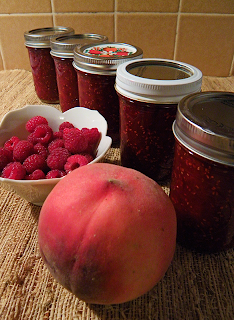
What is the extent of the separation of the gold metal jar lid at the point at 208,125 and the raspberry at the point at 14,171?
0.93 ft

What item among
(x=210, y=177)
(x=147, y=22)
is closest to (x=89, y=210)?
(x=210, y=177)

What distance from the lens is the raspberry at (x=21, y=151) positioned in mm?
539

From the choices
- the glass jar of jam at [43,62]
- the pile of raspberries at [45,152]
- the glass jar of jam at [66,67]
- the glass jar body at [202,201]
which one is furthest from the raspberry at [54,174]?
the glass jar of jam at [43,62]

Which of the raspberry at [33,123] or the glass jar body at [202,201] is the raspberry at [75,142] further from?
the glass jar body at [202,201]

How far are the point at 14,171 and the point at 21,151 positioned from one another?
2.4 inches

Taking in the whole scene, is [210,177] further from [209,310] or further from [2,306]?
[2,306]

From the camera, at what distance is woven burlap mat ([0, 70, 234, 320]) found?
0.38 meters

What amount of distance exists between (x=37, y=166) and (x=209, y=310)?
0.37m

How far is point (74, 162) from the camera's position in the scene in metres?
0.52

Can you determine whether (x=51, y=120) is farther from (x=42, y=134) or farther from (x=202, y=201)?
(x=202, y=201)

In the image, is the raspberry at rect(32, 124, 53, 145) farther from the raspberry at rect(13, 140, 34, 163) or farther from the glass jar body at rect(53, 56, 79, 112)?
the glass jar body at rect(53, 56, 79, 112)

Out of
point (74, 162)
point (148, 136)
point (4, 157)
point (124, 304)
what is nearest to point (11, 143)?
point (4, 157)

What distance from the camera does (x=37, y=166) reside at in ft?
1.73

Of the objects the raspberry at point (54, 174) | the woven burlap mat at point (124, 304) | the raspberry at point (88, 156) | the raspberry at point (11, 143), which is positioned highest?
the raspberry at point (11, 143)
